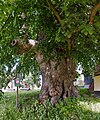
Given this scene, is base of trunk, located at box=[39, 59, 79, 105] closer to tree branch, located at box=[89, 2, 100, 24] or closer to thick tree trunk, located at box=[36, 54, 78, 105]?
thick tree trunk, located at box=[36, 54, 78, 105]

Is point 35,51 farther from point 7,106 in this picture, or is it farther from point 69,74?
point 7,106

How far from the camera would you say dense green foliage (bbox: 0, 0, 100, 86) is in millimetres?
4242

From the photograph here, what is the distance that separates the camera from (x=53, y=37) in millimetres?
5570

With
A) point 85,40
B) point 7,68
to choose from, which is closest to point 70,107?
point 85,40

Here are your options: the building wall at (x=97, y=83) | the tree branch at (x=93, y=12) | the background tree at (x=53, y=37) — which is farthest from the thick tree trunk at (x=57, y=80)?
the building wall at (x=97, y=83)

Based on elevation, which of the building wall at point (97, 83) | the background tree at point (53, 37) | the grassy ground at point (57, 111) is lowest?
the grassy ground at point (57, 111)

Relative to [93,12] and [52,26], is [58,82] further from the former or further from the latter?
[93,12]

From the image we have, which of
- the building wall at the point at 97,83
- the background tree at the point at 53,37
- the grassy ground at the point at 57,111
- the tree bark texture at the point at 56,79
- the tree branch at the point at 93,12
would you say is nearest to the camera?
the tree branch at the point at 93,12

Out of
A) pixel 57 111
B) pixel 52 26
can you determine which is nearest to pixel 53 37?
pixel 52 26

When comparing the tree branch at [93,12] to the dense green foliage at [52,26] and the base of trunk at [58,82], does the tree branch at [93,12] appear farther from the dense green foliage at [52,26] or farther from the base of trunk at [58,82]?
the base of trunk at [58,82]

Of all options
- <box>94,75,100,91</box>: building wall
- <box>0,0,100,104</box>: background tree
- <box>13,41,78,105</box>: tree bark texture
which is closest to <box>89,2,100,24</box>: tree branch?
<box>0,0,100,104</box>: background tree

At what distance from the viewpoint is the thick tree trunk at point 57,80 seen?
623 cm

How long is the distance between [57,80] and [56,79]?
4 cm

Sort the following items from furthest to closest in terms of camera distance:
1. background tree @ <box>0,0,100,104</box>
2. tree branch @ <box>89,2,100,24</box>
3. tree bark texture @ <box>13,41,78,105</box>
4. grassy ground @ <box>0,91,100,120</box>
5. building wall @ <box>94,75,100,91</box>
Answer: building wall @ <box>94,75,100,91</box> < tree bark texture @ <box>13,41,78,105</box> < grassy ground @ <box>0,91,100,120</box> < background tree @ <box>0,0,100,104</box> < tree branch @ <box>89,2,100,24</box>
